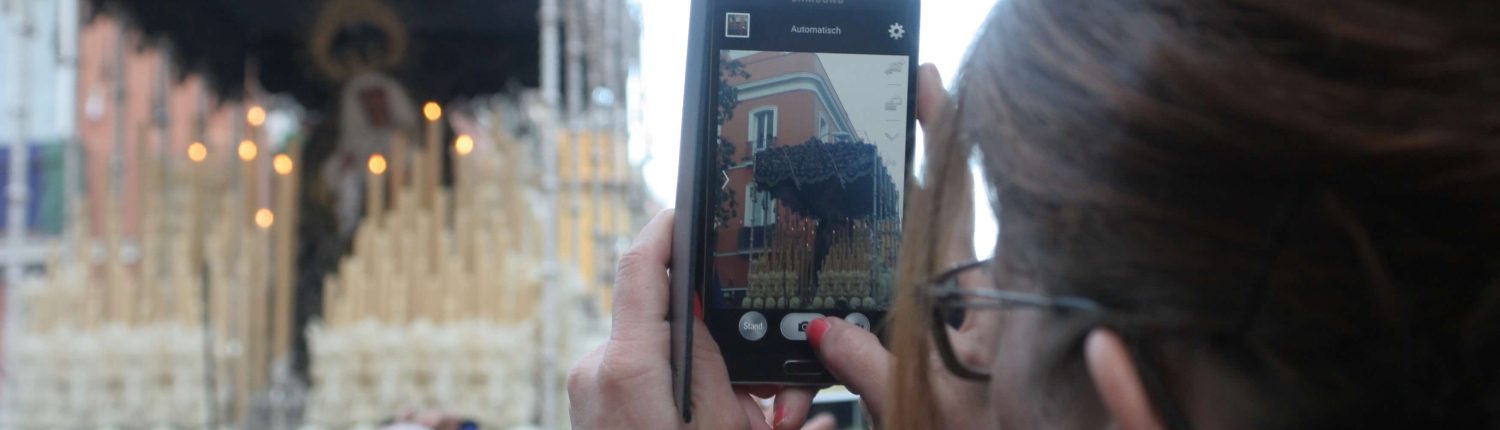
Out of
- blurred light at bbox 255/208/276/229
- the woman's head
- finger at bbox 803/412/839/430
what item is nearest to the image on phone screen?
finger at bbox 803/412/839/430

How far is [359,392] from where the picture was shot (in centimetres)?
535

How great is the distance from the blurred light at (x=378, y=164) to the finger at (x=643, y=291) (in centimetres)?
485

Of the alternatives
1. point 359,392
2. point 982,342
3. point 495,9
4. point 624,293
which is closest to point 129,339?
point 359,392

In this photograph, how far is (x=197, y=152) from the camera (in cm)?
569

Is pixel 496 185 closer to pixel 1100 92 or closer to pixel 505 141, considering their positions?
pixel 505 141

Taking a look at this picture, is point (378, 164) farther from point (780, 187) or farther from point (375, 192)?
point (780, 187)

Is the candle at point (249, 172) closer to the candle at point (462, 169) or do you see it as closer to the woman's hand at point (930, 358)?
the candle at point (462, 169)

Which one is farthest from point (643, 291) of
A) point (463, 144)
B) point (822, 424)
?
point (463, 144)

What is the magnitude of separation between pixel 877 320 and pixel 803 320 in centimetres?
5

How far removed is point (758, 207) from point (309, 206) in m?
5.00

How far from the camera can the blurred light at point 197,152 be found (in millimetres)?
5664

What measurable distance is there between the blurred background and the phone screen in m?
4.26

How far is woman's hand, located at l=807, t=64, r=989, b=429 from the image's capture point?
2.16 feet

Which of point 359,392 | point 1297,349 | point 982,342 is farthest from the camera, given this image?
point 359,392
